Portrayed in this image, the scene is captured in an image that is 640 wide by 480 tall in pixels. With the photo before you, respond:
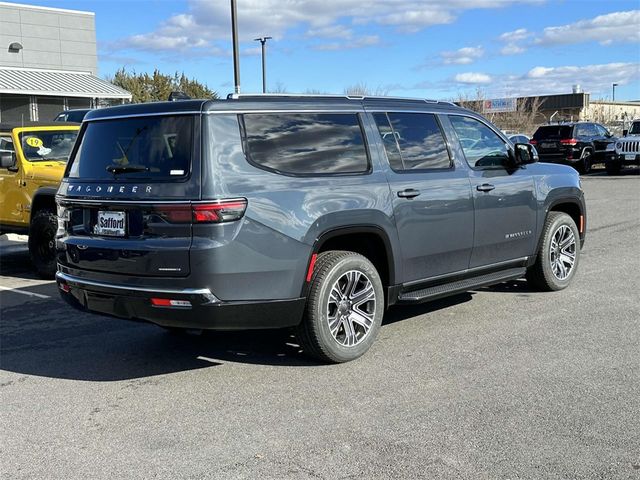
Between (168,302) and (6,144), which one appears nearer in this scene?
(168,302)

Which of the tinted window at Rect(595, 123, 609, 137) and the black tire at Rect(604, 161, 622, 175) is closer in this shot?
the black tire at Rect(604, 161, 622, 175)

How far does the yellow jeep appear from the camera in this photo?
8.73m

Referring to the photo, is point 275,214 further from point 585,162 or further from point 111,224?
point 585,162

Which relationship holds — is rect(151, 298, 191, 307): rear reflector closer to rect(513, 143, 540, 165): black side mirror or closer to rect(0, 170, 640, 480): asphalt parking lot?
rect(0, 170, 640, 480): asphalt parking lot

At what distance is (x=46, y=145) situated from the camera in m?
9.61

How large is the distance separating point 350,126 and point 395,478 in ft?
9.21

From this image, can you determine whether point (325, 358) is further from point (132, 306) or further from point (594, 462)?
point (594, 462)

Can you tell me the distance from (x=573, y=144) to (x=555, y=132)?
77cm

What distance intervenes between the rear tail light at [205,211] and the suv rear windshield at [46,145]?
5.75 metres

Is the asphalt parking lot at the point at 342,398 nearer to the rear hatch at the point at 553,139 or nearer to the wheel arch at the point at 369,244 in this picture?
the wheel arch at the point at 369,244

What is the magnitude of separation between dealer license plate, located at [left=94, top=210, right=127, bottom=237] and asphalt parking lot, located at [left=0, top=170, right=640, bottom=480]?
3.61ft

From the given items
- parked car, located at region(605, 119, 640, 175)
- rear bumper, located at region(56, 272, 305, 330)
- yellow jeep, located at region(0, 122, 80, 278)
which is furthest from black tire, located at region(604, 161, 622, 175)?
rear bumper, located at region(56, 272, 305, 330)

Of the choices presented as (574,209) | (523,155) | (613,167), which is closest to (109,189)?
(523,155)

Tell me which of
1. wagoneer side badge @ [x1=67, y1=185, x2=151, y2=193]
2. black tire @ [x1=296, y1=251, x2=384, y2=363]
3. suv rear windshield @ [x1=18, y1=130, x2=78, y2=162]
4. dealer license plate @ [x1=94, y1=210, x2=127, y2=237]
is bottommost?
black tire @ [x1=296, y1=251, x2=384, y2=363]
